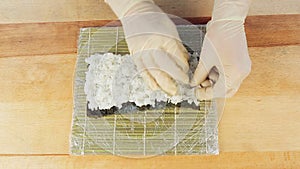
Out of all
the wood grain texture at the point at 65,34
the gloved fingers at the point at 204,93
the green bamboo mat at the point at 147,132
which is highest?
the wood grain texture at the point at 65,34

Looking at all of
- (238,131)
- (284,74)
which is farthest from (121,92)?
(284,74)

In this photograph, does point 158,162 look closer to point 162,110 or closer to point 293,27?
point 162,110

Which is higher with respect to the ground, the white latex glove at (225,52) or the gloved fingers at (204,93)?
the white latex glove at (225,52)

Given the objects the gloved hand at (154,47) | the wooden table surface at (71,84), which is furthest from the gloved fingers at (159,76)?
the wooden table surface at (71,84)

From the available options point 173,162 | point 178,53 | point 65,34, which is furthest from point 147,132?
point 65,34

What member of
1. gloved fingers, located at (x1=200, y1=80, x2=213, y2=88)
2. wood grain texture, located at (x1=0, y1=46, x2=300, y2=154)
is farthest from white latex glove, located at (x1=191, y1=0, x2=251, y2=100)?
wood grain texture, located at (x1=0, y1=46, x2=300, y2=154)

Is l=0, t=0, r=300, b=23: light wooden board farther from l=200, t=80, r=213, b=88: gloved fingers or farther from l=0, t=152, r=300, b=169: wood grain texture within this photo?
l=0, t=152, r=300, b=169: wood grain texture

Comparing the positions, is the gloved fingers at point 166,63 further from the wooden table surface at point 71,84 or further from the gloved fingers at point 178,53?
the wooden table surface at point 71,84
